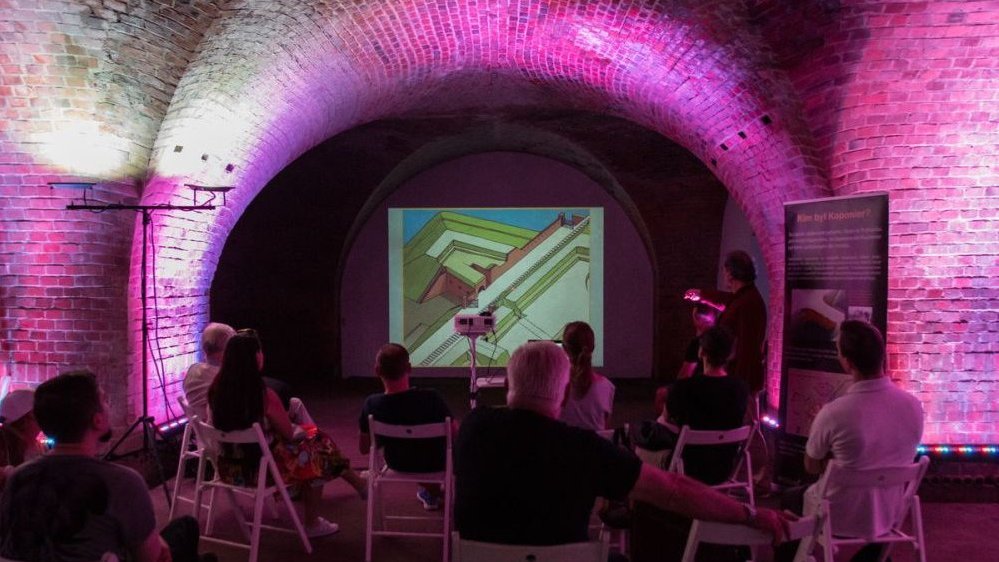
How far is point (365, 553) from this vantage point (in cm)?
381

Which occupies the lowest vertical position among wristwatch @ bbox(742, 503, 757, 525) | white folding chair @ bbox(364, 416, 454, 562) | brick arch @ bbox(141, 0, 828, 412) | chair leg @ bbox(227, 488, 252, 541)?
chair leg @ bbox(227, 488, 252, 541)

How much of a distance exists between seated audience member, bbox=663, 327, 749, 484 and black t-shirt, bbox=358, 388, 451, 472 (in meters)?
1.18

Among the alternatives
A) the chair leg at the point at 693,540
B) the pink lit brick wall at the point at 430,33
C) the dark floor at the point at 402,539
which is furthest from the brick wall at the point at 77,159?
the chair leg at the point at 693,540

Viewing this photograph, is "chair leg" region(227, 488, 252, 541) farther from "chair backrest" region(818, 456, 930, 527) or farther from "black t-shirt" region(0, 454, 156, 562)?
"chair backrest" region(818, 456, 930, 527)

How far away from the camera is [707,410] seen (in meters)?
3.46

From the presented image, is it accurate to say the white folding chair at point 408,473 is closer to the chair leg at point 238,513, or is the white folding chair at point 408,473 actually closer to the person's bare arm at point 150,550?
the chair leg at point 238,513

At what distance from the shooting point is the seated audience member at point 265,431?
3611 millimetres

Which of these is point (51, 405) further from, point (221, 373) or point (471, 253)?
point (471, 253)

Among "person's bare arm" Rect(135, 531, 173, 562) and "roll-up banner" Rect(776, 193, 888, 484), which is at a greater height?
"roll-up banner" Rect(776, 193, 888, 484)

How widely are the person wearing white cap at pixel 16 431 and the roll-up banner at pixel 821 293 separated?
4244 millimetres

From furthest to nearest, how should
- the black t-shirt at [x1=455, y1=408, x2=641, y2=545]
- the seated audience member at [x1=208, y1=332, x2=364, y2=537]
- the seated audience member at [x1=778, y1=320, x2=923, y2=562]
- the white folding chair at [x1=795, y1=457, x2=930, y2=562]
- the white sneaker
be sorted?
1. the white sneaker
2. the seated audience member at [x1=208, y1=332, x2=364, y2=537]
3. the seated audience member at [x1=778, y1=320, x2=923, y2=562]
4. the white folding chair at [x1=795, y1=457, x2=930, y2=562]
5. the black t-shirt at [x1=455, y1=408, x2=641, y2=545]

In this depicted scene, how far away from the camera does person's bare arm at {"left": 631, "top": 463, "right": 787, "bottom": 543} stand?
1.95 metres

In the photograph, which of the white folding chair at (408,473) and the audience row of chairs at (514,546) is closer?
the audience row of chairs at (514,546)

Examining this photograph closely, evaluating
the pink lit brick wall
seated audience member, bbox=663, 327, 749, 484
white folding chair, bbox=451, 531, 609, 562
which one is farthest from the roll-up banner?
white folding chair, bbox=451, 531, 609, 562
